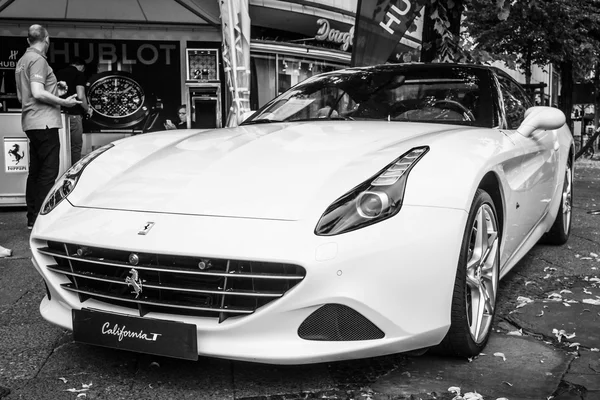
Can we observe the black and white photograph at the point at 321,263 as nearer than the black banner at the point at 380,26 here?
Yes

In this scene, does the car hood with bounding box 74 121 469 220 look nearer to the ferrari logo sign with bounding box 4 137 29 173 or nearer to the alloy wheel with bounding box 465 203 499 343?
the alloy wheel with bounding box 465 203 499 343

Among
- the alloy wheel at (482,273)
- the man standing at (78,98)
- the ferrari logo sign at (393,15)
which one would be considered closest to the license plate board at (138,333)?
the alloy wheel at (482,273)

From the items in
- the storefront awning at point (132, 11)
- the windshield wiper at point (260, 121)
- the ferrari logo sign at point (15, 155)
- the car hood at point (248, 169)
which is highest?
the storefront awning at point (132, 11)

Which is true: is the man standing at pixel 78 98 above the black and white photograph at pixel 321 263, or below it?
above

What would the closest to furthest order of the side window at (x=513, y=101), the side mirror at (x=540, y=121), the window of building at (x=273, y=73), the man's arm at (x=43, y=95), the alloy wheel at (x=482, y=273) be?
the alloy wheel at (x=482, y=273) → the side mirror at (x=540, y=121) → the side window at (x=513, y=101) → the man's arm at (x=43, y=95) → the window of building at (x=273, y=73)

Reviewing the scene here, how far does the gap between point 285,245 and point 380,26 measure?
6.14 meters

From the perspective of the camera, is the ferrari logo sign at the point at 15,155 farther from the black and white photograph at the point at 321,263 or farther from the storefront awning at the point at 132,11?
the storefront awning at the point at 132,11

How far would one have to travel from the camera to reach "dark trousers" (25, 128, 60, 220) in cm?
595

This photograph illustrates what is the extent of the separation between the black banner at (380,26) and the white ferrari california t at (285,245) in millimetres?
4915

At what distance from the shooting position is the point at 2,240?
5.69 metres

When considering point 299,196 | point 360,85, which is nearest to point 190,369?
point 299,196

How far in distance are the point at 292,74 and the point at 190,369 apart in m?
13.0

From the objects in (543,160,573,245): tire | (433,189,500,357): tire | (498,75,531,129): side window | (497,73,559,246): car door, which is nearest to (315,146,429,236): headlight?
(433,189,500,357): tire

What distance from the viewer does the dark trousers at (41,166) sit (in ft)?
19.5
